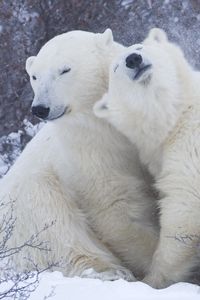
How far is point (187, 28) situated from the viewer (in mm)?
8117

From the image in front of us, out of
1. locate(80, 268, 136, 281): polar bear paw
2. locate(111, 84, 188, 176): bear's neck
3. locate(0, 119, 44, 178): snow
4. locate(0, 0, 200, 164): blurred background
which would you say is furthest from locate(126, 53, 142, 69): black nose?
locate(0, 0, 200, 164): blurred background

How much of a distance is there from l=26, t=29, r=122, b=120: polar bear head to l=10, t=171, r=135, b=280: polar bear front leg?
51cm

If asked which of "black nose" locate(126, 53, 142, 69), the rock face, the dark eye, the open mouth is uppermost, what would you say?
the dark eye

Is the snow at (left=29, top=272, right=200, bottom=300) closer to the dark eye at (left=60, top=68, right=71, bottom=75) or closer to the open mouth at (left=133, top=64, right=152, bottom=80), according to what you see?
the open mouth at (left=133, top=64, right=152, bottom=80)

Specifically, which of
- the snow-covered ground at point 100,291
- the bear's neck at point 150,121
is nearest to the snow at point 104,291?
the snow-covered ground at point 100,291

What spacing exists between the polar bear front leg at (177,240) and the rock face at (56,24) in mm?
3850

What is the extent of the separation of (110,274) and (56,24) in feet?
13.7

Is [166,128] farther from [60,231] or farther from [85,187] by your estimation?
[60,231]

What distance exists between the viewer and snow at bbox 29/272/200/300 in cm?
353

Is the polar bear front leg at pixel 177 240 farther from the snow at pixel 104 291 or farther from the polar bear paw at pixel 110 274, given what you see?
the snow at pixel 104 291

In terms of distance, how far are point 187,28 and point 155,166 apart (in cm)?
364

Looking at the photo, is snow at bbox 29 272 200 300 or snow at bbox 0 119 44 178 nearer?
snow at bbox 29 272 200 300

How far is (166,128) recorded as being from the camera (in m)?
4.59

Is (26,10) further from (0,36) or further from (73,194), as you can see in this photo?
(73,194)
